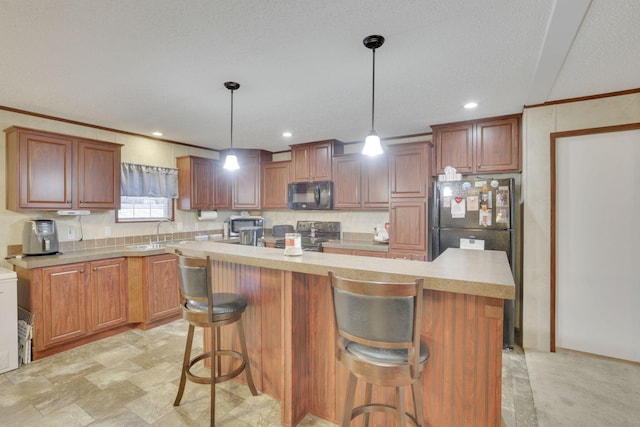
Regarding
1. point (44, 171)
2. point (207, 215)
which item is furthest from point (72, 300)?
point (207, 215)

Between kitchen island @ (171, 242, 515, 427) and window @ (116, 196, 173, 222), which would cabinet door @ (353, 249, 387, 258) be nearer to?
kitchen island @ (171, 242, 515, 427)

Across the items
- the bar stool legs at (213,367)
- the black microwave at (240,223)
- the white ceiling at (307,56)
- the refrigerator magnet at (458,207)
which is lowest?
the bar stool legs at (213,367)

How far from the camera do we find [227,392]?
7.73 feet

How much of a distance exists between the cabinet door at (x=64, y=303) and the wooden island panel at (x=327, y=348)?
176 centimetres

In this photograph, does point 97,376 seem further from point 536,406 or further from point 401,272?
point 536,406

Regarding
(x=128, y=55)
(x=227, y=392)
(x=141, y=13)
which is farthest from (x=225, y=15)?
(x=227, y=392)

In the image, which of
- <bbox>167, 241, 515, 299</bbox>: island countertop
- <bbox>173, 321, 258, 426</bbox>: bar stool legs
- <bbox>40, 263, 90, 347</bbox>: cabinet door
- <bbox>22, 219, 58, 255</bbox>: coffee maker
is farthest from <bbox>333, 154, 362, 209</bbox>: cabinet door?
<bbox>22, 219, 58, 255</bbox>: coffee maker

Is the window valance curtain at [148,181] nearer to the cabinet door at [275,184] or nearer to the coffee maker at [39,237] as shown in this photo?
the coffee maker at [39,237]

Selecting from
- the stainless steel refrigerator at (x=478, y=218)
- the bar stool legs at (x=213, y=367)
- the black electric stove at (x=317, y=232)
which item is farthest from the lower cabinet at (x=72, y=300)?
the stainless steel refrigerator at (x=478, y=218)

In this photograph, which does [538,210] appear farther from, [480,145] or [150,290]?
[150,290]

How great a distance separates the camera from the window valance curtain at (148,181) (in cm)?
413

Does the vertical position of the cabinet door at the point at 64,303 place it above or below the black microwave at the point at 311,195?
below

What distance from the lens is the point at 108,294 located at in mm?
3461

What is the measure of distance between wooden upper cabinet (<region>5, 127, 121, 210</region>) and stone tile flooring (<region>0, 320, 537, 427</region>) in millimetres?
1618
